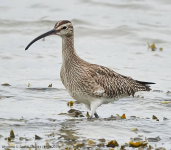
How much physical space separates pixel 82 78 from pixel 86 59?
18.7 ft

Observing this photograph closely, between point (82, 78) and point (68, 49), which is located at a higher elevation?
point (68, 49)

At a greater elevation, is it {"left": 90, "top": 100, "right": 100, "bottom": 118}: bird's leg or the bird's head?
the bird's head

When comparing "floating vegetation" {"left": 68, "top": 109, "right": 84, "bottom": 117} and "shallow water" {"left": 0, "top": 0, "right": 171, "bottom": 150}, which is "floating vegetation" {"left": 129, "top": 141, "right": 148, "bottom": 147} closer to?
"shallow water" {"left": 0, "top": 0, "right": 171, "bottom": 150}

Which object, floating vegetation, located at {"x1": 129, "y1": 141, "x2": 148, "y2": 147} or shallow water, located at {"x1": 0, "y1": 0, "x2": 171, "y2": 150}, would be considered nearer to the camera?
floating vegetation, located at {"x1": 129, "y1": 141, "x2": 148, "y2": 147}

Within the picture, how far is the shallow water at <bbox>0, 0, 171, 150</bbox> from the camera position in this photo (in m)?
8.14

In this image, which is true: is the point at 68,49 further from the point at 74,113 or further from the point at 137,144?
the point at 137,144

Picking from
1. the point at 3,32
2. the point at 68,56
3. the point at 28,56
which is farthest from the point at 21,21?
the point at 68,56

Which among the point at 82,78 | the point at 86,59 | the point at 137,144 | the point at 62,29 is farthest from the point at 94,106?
the point at 86,59

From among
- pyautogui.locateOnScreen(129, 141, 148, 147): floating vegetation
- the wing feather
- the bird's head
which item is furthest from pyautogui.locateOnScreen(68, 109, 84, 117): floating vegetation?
pyautogui.locateOnScreen(129, 141, 148, 147): floating vegetation

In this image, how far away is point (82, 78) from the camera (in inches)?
359

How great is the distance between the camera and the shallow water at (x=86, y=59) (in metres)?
8.14

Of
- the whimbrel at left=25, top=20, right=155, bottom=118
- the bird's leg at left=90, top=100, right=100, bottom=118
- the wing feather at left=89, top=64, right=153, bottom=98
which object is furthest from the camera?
the wing feather at left=89, top=64, right=153, bottom=98

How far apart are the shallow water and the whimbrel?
0.39 meters

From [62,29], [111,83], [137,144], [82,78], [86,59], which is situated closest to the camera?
[137,144]
